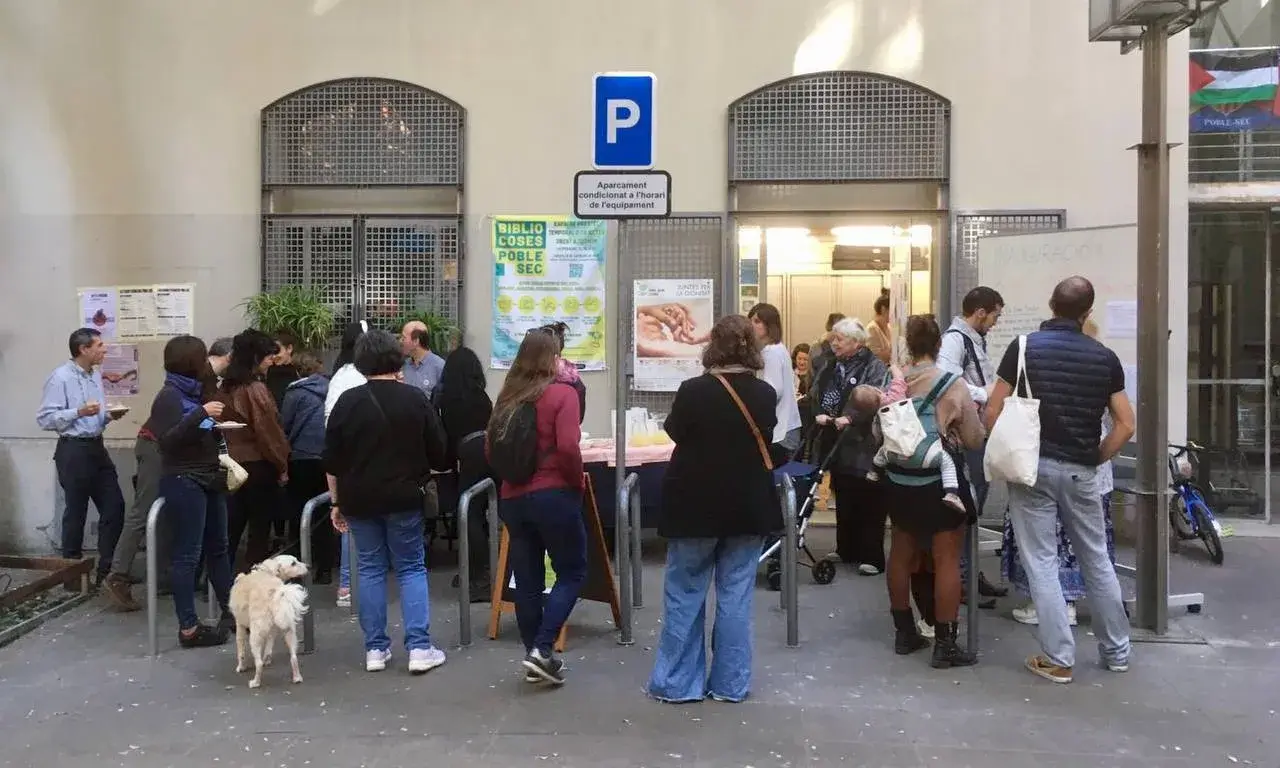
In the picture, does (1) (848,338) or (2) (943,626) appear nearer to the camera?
(2) (943,626)

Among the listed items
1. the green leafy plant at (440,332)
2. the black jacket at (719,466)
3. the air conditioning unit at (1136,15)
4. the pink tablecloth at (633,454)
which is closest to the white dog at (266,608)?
the black jacket at (719,466)

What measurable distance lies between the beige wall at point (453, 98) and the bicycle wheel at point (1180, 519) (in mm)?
969

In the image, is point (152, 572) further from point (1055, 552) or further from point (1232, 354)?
point (1232, 354)

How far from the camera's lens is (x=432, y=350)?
865 cm

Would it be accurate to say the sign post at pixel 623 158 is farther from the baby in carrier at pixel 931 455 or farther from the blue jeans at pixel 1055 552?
the blue jeans at pixel 1055 552

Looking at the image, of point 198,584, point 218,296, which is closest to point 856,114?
point 218,296

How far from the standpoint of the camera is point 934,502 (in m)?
5.20

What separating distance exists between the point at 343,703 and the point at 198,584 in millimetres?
2675

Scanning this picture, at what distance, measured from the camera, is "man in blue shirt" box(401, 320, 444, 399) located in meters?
7.47

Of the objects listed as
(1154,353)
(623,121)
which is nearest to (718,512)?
(623,121)

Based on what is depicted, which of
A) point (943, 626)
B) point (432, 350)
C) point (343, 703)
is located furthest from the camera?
point (432, 350)

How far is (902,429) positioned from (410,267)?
5.17 m

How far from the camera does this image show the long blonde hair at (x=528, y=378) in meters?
4.96

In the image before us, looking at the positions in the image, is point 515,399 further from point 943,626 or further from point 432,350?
point 432,350
